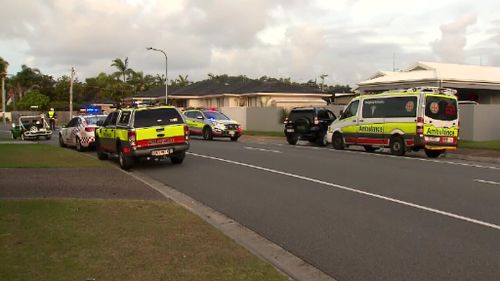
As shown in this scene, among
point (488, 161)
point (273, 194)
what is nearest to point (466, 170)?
point (488, 161)

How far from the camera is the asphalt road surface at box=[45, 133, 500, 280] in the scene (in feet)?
21.3

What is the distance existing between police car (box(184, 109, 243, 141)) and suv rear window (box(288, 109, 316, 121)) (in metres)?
3.70

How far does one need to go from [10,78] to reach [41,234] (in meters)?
98.2

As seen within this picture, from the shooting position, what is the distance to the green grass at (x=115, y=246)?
556cm

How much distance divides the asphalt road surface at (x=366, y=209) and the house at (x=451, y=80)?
18403 mm

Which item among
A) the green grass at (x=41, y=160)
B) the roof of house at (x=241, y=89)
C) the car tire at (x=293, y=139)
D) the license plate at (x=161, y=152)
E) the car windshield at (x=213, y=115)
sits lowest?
the green grass at (x=41, y=160)

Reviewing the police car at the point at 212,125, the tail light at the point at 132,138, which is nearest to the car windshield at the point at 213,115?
the police car at the point at 212,125

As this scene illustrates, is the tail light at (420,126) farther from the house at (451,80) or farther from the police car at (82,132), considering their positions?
the house at (451,80)

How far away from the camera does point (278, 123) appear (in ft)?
138

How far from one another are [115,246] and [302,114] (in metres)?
21.5

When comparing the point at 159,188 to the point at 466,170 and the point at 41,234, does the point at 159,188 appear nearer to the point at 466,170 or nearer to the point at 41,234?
the point at 41,234

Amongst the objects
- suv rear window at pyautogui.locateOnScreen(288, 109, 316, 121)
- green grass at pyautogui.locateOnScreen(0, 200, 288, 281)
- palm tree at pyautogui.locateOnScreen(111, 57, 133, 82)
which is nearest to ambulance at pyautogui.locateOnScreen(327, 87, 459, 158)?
suv rear window at pyautogui.locateOnScreen(288, 109, 316, 121)

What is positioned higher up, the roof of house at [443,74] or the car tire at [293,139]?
the roof of house at [443,74]

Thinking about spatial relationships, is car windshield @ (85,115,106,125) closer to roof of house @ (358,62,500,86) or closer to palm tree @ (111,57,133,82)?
roof of house @ (358,62,500,86)
